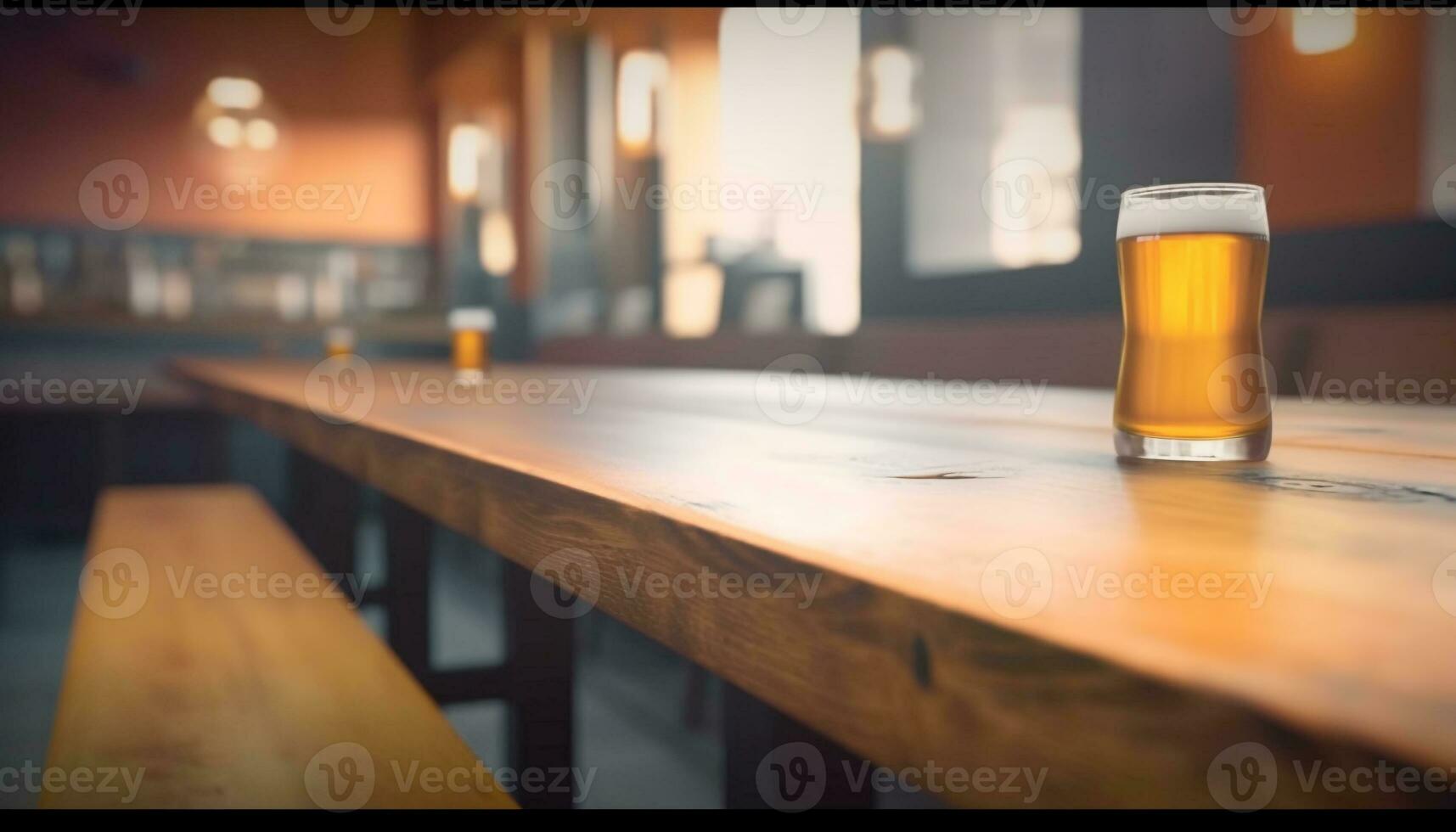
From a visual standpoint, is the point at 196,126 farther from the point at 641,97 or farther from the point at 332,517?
the point at 332,517

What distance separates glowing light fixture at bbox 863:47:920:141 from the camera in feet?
12.8

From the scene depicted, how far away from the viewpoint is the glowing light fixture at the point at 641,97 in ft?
19.1

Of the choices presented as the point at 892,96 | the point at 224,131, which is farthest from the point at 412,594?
the point at 224,131

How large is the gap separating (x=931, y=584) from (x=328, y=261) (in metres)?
7.87

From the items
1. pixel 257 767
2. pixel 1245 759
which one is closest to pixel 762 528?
pixel 1245 759

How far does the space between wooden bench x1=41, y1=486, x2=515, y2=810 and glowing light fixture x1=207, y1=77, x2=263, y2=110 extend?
20.4 ft

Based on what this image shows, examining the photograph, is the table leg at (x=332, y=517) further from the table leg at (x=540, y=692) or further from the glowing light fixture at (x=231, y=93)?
the glowing light fixture at (x=231, y=93)

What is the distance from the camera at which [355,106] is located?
25.5 ft

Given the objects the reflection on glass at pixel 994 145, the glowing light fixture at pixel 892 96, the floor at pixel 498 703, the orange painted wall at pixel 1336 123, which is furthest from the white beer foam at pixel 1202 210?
the glowing light fixture at pixel 892 96

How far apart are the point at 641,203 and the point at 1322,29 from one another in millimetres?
3925

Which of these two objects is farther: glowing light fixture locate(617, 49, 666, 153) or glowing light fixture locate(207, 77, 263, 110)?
glowing light fixture locate(207, 77, 263, 110)

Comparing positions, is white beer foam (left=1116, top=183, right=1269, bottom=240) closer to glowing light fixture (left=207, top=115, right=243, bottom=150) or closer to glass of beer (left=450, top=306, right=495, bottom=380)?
glass of beer (left=450, top=306, right=495, bottom=380)

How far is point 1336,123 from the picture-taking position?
243 centimetres

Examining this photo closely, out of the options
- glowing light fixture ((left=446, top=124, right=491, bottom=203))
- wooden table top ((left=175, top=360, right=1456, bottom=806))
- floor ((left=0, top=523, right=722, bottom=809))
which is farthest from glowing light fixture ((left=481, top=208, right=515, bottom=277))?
wooden table top ((left=175, top=360, right=1456, bottom=806))
